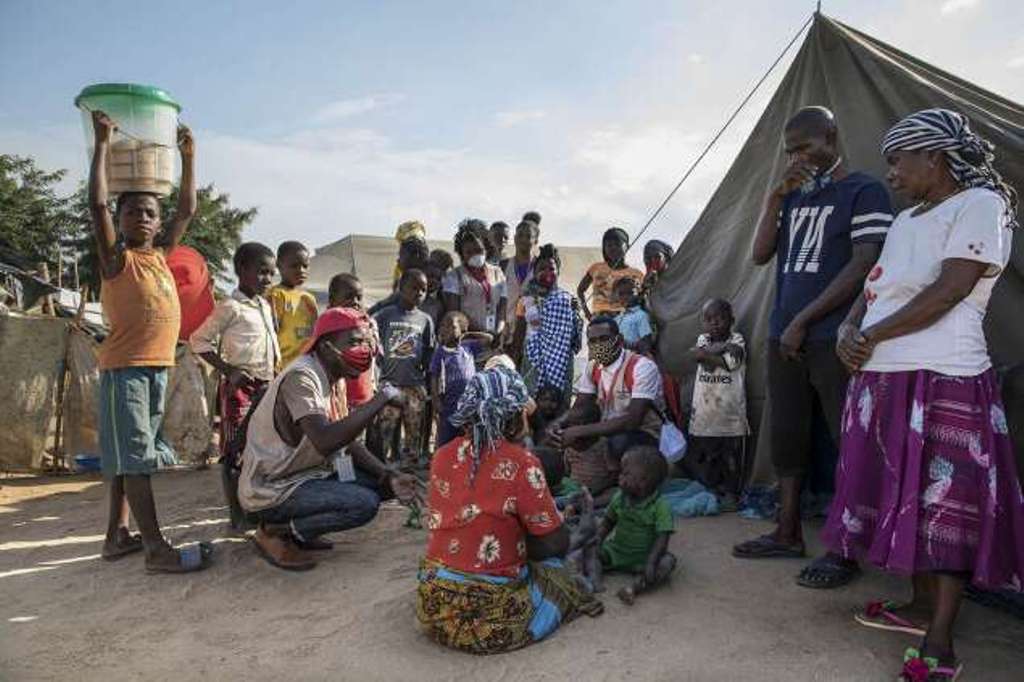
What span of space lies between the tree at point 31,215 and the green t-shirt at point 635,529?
2485 centimetres

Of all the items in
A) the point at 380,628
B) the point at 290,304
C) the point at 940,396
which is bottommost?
the point at 380,628

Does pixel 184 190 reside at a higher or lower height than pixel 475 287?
higher

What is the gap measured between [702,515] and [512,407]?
2172 millimetres

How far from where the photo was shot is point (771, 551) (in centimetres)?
354

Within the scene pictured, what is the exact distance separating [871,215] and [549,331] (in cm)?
299

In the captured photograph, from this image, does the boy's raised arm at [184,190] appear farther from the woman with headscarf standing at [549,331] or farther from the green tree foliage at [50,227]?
the green tree foliage at [50,227]

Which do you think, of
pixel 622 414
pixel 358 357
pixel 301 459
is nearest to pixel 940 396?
pixel 622 414

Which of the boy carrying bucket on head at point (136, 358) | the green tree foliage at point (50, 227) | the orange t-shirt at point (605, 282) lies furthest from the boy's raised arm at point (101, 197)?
the green tree foliage at point (50, 227)

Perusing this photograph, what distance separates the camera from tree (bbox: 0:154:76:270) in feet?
76.8

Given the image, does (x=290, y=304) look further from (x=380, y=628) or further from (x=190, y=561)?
(x=380, y=628)

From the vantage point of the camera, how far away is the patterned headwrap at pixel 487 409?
8.79 ft

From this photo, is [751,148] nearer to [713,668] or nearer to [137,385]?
[713,668]

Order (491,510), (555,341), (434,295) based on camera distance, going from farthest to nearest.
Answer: (434,295) → (555,341) → (491,510)

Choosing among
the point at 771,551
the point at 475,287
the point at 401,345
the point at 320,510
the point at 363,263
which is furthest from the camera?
the point at 363,263
